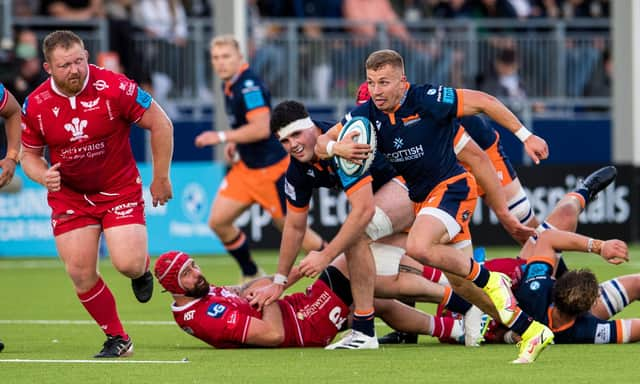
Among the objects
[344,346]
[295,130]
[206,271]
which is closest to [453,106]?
[295,130]

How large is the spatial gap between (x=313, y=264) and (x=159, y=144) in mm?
1282

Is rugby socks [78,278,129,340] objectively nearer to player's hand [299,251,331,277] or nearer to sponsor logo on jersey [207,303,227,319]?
sponsor logo on jersey [207,303,227,319]

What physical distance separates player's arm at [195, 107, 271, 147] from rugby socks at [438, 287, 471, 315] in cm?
439

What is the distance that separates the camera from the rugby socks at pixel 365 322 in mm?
9031

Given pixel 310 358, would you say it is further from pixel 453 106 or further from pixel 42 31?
pixel 42 31

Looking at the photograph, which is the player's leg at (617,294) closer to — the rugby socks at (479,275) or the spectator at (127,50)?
the rugby socks at (479,275)

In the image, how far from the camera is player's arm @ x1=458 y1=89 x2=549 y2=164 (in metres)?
8.44

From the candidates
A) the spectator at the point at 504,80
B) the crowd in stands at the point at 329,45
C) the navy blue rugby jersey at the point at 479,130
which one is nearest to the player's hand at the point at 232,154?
the navy blue rugby jersey at the point at 479,130

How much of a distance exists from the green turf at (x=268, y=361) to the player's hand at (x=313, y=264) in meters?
0.53

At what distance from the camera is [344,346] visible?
29.7ft

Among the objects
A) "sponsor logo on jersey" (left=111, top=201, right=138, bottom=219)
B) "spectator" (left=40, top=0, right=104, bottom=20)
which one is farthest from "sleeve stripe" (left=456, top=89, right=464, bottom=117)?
"spectator" (left=40, top=0, right=104, bottom=20)

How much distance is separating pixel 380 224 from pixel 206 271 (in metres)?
6.85

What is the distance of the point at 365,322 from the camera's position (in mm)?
9031

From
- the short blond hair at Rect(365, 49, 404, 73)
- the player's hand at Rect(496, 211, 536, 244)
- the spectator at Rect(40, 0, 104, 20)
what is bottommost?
the player's hand at Rect(496, 211, 536, 244)
